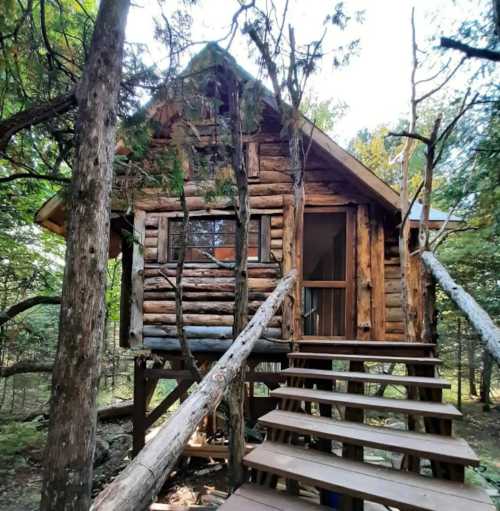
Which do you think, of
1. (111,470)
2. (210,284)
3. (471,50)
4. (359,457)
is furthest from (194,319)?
(471,50)

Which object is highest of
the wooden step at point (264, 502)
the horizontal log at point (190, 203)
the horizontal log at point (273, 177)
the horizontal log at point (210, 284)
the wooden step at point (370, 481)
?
the horizontal log at point (273, 177)

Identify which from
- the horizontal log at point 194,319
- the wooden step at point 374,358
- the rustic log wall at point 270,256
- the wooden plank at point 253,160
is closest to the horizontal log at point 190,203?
the rustic log wall at point 270,256

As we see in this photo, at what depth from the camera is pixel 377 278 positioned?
5.53m

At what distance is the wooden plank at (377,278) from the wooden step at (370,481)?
3.56 m

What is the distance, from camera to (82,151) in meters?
2.51

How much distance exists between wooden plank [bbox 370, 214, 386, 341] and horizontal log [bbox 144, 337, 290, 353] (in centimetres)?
157

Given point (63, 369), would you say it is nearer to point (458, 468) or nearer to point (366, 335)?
point (458, 468)

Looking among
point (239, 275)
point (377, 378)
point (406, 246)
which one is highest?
point (406, 246)

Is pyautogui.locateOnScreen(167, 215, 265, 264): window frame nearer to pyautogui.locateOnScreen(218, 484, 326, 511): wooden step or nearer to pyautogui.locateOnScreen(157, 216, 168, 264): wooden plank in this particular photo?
pyautogui.locateOnScreen(157, 216, 168, 264): wooden plank

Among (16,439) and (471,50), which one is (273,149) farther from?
(16,439)

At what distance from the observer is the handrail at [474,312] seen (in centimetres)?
221

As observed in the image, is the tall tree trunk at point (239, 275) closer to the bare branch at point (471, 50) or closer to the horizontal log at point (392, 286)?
the bare branch at point (471, 50)

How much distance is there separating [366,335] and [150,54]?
5.05m

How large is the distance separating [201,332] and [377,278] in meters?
3.09
